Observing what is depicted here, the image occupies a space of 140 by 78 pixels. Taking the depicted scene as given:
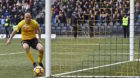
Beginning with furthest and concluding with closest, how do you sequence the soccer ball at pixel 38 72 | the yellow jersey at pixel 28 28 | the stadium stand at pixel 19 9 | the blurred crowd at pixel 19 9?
the blurred crowd at pixel 19 9, the stadium stand at pixel 19 9, the yellow jersey at pixel 28 28, the soccer ball at pixel 38 72

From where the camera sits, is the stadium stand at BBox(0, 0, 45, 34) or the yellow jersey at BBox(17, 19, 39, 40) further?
the stadium stand at BBox(0, 0, 45, 34)

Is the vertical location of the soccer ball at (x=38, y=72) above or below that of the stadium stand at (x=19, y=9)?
below

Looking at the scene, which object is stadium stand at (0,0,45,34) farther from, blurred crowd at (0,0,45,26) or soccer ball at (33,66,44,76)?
soccer ball at (33,66,44,76)

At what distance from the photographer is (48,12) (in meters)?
12.8

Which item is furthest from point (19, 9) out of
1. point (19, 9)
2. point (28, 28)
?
point (28, 28)

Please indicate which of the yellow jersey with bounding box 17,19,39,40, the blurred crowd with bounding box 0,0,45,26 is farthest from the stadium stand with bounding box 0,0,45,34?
the yellow jersey with bounding box 17,19,39,40

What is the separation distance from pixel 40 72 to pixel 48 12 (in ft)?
5.87

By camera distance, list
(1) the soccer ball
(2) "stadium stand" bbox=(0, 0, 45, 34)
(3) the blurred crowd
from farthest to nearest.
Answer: (3) the blurred crowd
(2) "stadium stand" bbox=(0, 0, 45, 34)
(1) the soccer ball

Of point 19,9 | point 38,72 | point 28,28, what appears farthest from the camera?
point 19,9

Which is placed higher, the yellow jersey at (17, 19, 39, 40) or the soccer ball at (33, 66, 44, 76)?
the yellow jersey at (17, 19, 39, 40)

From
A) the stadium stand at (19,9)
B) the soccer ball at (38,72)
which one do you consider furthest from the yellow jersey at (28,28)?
the stadium stand at (19,9)

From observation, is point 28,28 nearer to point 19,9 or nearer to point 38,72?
point 38,72

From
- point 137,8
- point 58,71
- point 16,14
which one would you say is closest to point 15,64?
point 58,71

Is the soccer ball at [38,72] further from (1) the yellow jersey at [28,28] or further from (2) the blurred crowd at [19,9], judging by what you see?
(2) the blurred crowd at [19,9]
